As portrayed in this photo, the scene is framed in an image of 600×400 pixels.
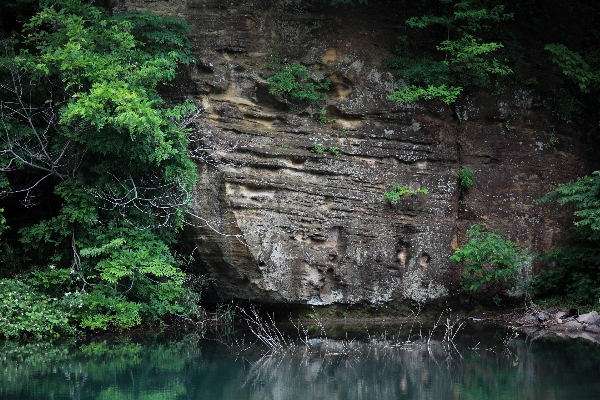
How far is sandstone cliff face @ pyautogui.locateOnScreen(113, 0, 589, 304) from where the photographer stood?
13492mm

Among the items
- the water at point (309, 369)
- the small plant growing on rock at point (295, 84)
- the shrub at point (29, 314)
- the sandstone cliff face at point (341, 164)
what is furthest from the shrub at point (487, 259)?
the shrub at point (29, 314)

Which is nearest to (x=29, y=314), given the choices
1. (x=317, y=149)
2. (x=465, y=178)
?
(x=317, y=149)

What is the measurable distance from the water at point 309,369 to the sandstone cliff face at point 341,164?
214cm

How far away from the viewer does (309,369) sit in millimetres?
9719

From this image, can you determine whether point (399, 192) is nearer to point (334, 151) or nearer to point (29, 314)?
point (334, 151)

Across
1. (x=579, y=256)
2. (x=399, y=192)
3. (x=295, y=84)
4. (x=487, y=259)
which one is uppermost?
(x=295, y=84)

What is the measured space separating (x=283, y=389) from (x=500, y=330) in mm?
5678

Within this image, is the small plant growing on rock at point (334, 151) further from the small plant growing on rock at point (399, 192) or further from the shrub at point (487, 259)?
the shrub at point (487, 259)

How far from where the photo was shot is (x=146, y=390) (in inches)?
339

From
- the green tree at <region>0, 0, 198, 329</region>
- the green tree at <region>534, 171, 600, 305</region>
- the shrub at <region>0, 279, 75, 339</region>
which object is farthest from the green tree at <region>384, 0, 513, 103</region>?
the shrub at <region>0, 279, 75, 339</region>

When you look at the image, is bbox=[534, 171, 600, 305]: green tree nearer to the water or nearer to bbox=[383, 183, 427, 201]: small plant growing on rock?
the water

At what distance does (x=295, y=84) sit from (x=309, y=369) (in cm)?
616

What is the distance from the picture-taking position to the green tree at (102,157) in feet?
38.9

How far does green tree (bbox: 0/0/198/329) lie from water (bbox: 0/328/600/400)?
1.12m
